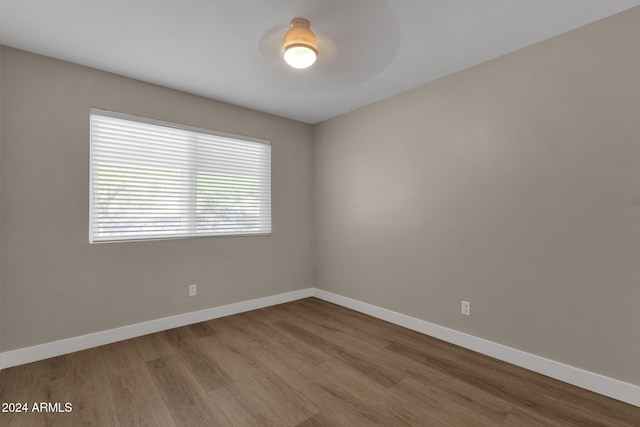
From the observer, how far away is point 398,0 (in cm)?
179

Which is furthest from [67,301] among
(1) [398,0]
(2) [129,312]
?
(1) [398,0]

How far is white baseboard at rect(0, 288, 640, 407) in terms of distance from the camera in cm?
195

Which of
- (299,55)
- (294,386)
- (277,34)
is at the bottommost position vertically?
(294,386)

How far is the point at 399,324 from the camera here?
3160mm

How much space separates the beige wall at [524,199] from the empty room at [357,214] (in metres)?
0.02

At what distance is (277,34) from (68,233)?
2.43 m

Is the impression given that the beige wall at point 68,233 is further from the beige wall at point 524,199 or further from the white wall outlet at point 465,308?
the white wall outlet at point 465,308

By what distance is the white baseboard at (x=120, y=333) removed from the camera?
2305 millimetres

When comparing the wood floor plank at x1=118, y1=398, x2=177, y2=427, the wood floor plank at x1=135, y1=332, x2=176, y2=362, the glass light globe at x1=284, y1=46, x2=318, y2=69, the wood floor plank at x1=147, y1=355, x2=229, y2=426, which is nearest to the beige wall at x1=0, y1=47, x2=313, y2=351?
the wood floor plank at x1=135, y1=332, x2=176, y2=362

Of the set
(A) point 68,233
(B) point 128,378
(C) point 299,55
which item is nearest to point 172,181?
(A) point 68,233

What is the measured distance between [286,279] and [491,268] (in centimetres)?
251

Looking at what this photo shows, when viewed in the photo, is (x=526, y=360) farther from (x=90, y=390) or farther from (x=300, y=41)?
(x=90, y=390)

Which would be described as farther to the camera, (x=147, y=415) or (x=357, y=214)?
(x=357, y=214)

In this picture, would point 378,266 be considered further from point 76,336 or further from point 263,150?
point 76,336
